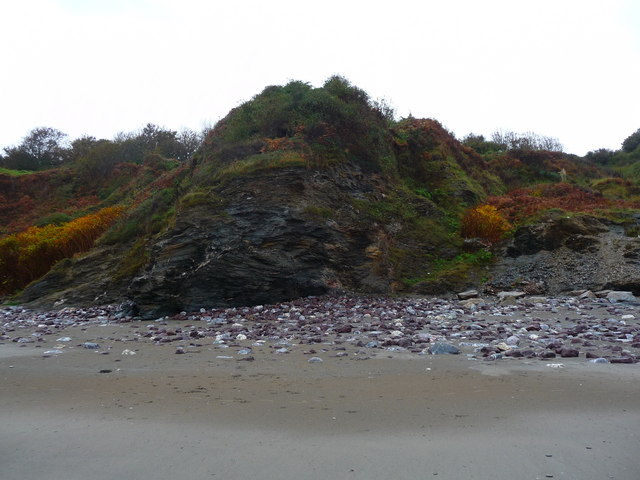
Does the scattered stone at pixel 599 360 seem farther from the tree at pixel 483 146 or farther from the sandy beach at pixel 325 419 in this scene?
the tree at pixel 483 146

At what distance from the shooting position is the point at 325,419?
374 centimetres

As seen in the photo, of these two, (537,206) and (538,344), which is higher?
(537,206)

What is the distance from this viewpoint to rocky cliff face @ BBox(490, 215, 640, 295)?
43.2 feet

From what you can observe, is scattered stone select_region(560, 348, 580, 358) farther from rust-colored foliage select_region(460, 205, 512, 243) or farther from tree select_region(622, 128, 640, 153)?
tree select_region(622, 128, 640, 153)

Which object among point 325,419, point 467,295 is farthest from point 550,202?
point 325,419

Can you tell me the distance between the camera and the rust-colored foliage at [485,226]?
641 inches

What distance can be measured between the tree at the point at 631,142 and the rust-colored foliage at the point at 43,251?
4400 centimetres

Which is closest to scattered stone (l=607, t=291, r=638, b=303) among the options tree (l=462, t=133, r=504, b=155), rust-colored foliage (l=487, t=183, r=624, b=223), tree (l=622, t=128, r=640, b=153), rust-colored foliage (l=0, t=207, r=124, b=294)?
rust-colored foliage (l=487, t=183, r=624, b=223)

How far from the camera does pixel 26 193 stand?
33.8 metres

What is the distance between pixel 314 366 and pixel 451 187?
15169 millimetres

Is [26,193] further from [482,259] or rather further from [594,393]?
Answer: [594,393]

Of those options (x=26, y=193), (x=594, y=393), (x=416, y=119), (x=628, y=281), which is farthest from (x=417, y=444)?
(x=26, y=193)

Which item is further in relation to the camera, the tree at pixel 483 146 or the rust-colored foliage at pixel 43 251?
the tree at pixel 483 146

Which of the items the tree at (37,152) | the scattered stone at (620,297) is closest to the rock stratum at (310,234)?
the scattered stone at (620,297)
